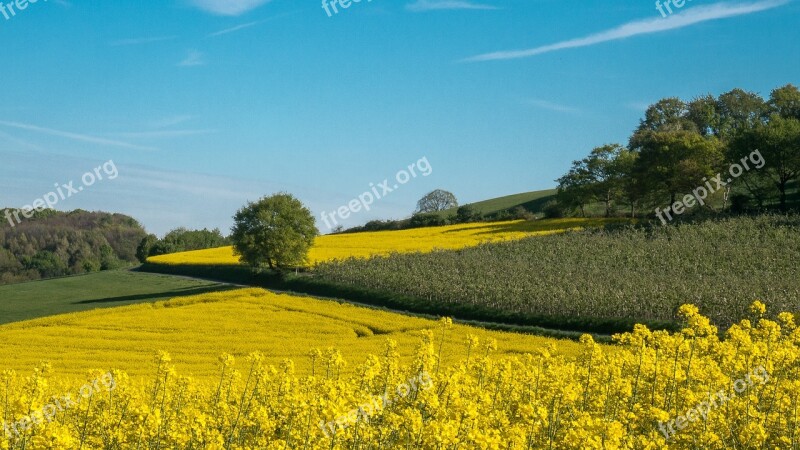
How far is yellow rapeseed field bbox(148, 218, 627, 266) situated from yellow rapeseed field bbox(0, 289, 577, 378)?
17.2 metres

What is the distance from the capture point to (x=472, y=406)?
31.3 ft

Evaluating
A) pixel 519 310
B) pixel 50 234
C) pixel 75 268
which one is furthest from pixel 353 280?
pixel 50 234

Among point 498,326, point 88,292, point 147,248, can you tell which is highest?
point 147,248

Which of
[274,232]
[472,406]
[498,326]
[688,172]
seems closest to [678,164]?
[688,172]

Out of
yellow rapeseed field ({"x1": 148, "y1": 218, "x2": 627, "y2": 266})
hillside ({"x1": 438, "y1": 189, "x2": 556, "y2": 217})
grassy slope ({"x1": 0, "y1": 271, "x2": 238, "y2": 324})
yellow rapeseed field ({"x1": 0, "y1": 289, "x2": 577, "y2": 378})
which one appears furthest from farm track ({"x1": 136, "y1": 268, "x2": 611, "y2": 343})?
hillside ({"x1": 438, "y1": 189, "x2": 556, "y2": 217})

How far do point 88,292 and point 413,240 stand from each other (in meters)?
30.6

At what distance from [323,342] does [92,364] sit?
10476mm

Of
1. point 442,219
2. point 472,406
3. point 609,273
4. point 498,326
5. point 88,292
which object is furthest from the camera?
point 442,219

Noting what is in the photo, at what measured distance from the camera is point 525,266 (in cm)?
5347

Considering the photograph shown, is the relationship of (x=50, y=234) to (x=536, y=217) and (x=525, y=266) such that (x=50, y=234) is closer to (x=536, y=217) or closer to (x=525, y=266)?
(x=536, y=217)

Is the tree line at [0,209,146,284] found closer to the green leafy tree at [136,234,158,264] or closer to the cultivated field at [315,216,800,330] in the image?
the green leafy tree at [136,234,158,264]

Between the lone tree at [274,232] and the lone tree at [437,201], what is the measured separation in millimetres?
59818

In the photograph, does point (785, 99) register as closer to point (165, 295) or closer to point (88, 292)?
point (165, 295)

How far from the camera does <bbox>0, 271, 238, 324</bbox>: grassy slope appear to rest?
189 ft
